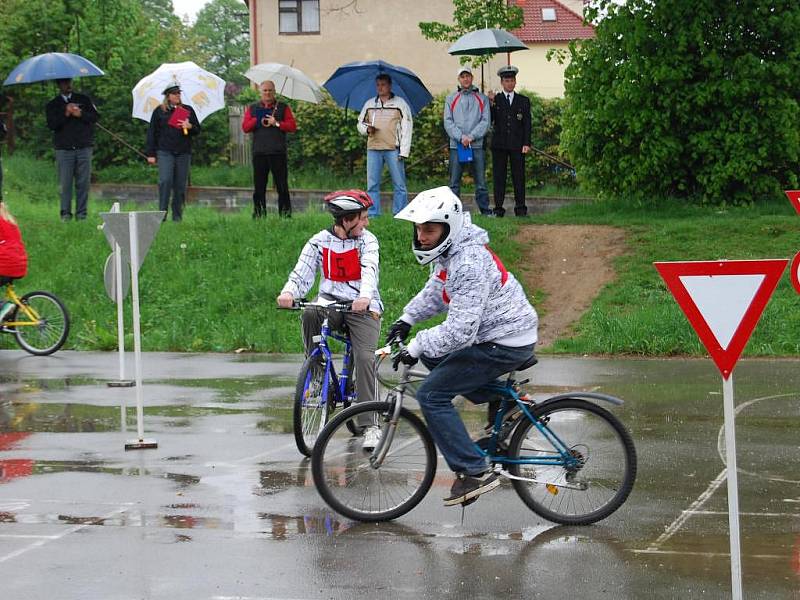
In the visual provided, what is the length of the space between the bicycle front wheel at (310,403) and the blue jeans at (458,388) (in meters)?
1.82

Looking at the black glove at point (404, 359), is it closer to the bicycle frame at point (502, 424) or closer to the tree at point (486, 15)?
the bicycle frame at point (502, 424)

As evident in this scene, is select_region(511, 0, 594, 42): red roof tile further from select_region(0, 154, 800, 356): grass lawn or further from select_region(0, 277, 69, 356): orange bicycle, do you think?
select_region(0, 277, 69, 356): orange bicycle

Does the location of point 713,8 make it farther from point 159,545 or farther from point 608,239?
point 159,545

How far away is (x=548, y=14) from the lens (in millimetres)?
57500

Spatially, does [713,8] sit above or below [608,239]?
above

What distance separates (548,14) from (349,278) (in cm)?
5004

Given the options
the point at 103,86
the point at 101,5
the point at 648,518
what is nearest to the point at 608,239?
the point at 648,518

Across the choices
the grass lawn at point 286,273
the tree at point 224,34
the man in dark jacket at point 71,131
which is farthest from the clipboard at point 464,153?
the tree at point 224,34

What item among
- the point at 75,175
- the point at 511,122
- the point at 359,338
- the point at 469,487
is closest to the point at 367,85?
the point at 511,122

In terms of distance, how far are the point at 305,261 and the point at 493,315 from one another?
7.99ft

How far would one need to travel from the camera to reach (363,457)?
7543 mm

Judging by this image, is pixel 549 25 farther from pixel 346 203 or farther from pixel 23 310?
pixel 346 203

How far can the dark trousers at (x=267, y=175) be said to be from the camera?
19.1 meters

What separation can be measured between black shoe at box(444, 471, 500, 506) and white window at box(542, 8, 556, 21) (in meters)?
51.7
